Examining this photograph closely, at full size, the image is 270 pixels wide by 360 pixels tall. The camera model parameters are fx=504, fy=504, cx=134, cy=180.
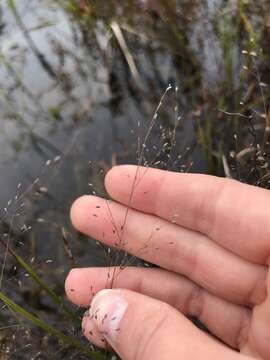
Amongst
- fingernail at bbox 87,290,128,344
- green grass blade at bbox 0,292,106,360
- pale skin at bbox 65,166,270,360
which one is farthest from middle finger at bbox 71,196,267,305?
green grass blade at bbox 0,292,106,360

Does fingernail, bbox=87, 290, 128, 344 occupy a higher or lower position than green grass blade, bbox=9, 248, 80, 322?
lower

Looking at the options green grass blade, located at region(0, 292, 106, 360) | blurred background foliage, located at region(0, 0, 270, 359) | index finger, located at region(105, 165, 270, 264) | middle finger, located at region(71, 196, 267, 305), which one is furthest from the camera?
blurred background foliage, located at region(0, 0, 270, 359)

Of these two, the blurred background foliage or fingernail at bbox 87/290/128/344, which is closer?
fingernail at bbox 87/290/128/344

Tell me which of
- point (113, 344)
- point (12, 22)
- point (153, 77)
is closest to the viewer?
point (113, 344)

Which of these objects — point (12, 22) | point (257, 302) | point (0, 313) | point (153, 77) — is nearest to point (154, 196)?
point (257, 302)

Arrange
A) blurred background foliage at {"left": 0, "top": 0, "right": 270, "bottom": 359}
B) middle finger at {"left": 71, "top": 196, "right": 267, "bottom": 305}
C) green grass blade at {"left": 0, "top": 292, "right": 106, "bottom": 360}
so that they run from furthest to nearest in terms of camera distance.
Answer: blurred background foliage at {"left": 0, "top": 0, "right": 270, "bottom": 359}, middle finger at {"left": 71, "top": 196, "right": 267, "bottom": 305}, green grass blade at {"left": 0, "top": 292, "right": 106, "bottom": 360}

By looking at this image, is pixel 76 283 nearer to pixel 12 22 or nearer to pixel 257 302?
pixel 257 302

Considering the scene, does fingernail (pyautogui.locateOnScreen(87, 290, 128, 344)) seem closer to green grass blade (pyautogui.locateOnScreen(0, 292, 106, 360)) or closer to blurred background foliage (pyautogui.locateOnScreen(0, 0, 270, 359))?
green grass blade (pyautogui.locateOnScreen(0, 292, 106, 360))

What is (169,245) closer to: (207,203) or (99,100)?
(207,203)
